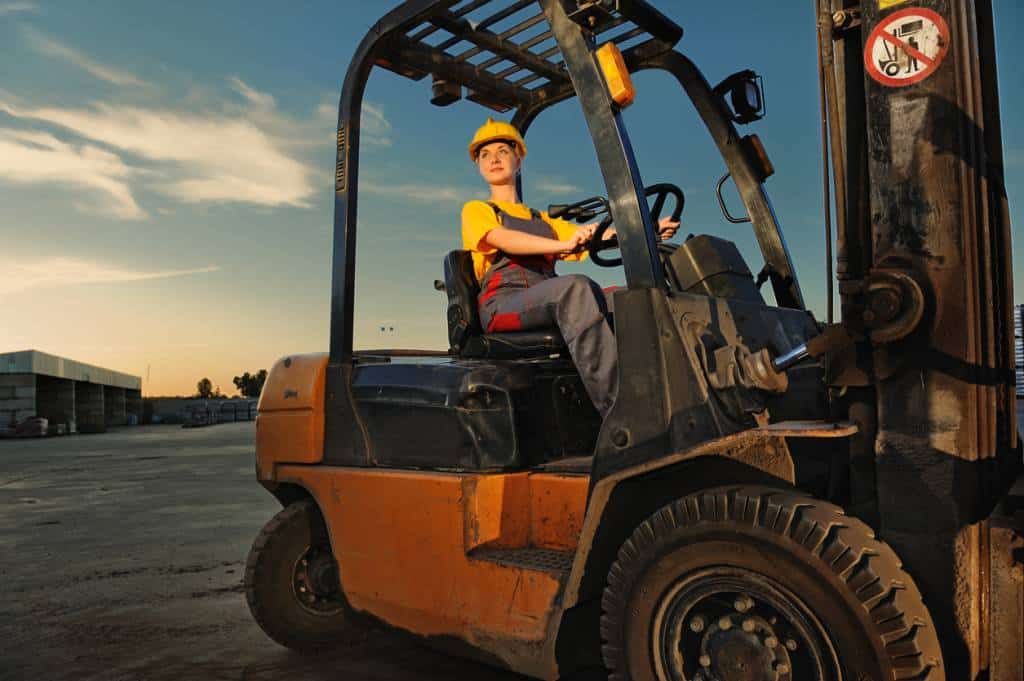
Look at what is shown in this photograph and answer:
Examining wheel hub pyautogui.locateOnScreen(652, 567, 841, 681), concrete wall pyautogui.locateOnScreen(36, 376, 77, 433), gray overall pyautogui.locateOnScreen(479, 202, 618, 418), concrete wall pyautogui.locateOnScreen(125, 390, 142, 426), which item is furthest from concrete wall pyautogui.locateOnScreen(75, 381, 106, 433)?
wheel hub pyautogui.locateOnScreen(652, 567, 841, 681)

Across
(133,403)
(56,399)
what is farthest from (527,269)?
(133,403)

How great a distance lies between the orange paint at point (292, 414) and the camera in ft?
13.2

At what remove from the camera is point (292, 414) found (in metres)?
4.15

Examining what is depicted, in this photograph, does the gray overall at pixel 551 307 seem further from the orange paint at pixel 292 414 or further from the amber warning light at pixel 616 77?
the orange paint at pixel 292 414

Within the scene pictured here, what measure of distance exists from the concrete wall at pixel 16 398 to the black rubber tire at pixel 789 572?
3712 cm

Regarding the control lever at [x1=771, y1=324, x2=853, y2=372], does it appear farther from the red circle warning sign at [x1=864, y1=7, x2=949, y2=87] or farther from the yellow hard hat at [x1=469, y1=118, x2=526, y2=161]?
the yellow hard hat at [x1=469, y1=118, x2=526, y2=161]

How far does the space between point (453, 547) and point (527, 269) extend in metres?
1.22

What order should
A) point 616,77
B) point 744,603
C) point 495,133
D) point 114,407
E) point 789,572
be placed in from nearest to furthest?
point 789,572, point 744,603, point 616,77, point 495,133, point 114,407

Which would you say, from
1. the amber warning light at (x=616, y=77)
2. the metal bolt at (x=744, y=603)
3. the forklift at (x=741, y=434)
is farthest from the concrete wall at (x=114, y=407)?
the metal bolt at (x=744, y=603)

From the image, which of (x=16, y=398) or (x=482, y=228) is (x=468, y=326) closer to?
(x=482, y=228)

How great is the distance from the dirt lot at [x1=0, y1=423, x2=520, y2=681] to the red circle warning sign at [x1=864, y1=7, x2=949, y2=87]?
2.71 meters

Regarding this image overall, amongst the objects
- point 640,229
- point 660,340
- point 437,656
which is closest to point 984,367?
point 660,340

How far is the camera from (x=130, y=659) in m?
4.11

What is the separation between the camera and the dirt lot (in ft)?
12.9
